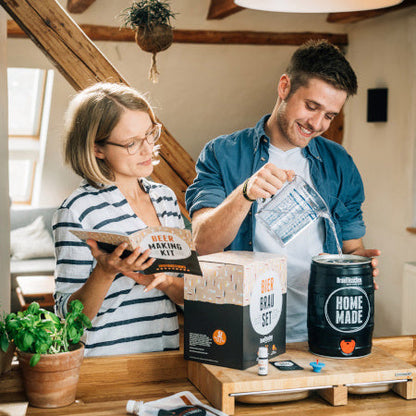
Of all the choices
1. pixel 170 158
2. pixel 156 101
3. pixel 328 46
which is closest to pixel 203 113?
pixel 156 101

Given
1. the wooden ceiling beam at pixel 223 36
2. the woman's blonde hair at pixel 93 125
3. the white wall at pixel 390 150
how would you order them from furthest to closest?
the wooden ceiling beam at pixel 223 36, the white wall at pixel 390 150, the woman's blonde hair at pixel 93 125

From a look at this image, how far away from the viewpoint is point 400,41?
→ 5.22 m

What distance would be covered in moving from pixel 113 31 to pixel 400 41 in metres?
2.62

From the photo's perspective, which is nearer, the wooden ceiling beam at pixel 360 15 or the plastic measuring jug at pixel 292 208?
the plastic measuring jug at pixel 292 208

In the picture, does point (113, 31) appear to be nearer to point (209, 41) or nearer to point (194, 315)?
point (209, 41)

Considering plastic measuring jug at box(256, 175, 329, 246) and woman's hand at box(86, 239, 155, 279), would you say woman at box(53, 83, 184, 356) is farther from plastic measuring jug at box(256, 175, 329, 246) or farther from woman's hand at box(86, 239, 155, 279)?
plastic measuring jug at box(256, 175, 329, 246)

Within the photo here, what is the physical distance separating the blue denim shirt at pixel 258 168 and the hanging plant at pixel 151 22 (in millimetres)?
1576

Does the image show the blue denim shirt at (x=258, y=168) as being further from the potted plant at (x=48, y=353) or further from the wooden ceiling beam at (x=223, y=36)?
the wooden ceiling beam at (x=223, y=36)

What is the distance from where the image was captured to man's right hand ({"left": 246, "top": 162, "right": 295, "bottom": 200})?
58.1 inches

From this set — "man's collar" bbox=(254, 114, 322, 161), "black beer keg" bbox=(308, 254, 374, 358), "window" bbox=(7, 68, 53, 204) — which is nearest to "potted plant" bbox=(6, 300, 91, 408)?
"black beer keg" bbox=(308, 254, 374, 358)

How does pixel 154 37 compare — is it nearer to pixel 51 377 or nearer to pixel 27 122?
pixel 51 377

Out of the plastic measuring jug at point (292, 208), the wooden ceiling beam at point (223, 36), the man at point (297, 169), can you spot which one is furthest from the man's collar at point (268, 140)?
the wooden ceiling beam at point (223, 36)

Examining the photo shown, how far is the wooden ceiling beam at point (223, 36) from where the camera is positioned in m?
6.03

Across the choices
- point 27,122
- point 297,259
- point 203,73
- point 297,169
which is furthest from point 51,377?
point 27,122
